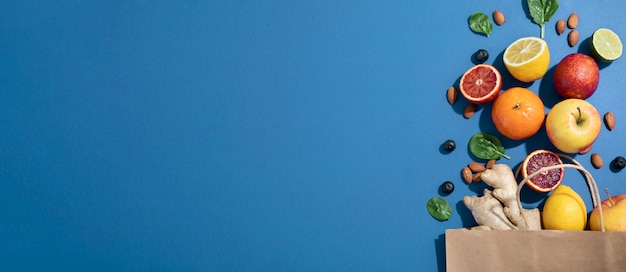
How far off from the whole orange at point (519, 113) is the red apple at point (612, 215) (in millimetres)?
209

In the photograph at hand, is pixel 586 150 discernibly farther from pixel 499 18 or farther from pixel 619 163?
pixel 499 18

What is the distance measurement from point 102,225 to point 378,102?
0.77 m

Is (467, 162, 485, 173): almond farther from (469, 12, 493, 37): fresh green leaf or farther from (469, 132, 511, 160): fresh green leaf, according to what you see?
(469, 12, 493, 37): fresh green leaf

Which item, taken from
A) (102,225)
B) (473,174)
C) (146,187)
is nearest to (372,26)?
(473,174)

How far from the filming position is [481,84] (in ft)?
4.58

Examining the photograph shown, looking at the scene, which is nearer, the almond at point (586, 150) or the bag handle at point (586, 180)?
the bag handle at point (586, 180)

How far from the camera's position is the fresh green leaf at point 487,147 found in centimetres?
143

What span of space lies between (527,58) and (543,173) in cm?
25

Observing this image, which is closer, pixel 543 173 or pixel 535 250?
pixel 535 250

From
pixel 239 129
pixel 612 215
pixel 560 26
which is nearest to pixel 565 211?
pixel 612 215

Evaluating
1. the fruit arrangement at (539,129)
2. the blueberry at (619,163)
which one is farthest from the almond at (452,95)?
the blueberry at (619,163)

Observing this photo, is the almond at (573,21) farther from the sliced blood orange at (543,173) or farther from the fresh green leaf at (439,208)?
the fresh green leaf at (439,208)

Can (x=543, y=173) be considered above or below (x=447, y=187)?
below

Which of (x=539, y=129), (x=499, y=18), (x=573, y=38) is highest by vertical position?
(x=499, y=18)
